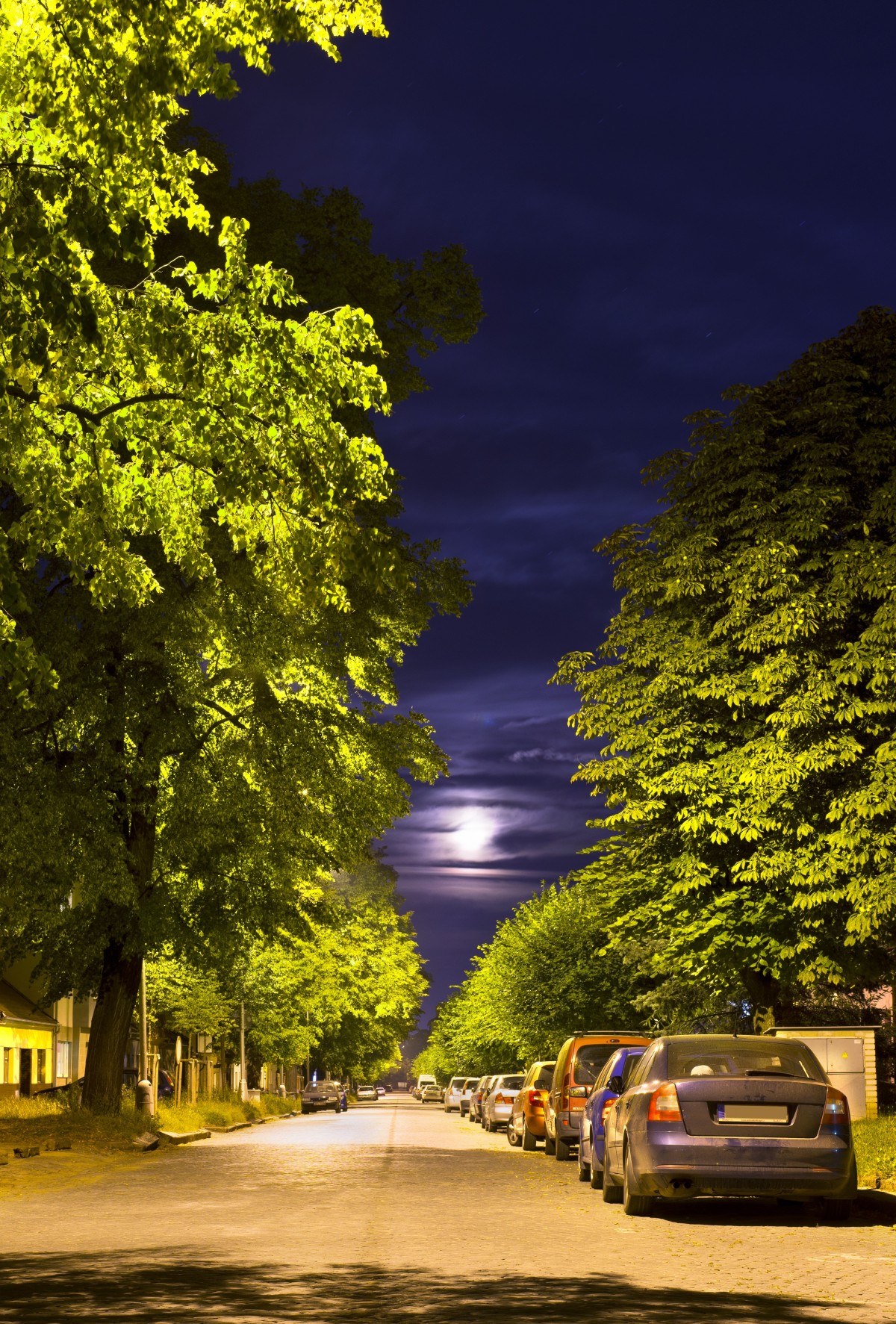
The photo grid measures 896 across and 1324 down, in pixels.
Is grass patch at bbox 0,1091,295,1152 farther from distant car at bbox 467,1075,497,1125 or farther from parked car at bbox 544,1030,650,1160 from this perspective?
distant car at bbox 467,1075,497,1125

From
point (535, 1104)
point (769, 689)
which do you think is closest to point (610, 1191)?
point (769, 689)

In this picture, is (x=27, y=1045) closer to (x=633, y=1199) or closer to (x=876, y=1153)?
(x=876, y=1153)

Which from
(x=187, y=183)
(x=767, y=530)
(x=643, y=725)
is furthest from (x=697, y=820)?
(x=187, y=183)

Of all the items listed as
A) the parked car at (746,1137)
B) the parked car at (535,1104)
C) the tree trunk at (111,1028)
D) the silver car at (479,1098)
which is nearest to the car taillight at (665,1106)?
the parked car at (746,1137)

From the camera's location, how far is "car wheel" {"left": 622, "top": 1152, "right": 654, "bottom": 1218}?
1386 cm

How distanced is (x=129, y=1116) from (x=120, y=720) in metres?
9.33

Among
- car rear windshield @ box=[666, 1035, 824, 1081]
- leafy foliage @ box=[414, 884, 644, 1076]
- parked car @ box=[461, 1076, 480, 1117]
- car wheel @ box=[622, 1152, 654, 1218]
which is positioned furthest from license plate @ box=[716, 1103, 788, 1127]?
parked car @ box=[461, 1076, 480, 1117]

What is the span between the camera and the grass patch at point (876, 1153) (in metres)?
15.7

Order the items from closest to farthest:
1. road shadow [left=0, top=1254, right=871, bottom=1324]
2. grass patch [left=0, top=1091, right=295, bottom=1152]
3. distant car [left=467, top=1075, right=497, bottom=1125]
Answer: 1. road shadow [left=0, top=1254, right=871, bottom=1324]
2. grass patch [left=0, top=1091, right=295, bottom=1152]
3. distant car [left=467, top=1075, right=497, bottom=1125]

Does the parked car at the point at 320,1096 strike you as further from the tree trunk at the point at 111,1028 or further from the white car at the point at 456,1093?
the tree trunk at the point at 111,1028

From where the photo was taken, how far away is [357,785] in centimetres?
2702

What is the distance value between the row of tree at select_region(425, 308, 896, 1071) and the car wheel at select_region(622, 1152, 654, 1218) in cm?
941

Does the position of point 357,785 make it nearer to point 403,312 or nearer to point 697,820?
point 697,820

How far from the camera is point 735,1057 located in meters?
14.0
